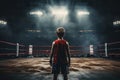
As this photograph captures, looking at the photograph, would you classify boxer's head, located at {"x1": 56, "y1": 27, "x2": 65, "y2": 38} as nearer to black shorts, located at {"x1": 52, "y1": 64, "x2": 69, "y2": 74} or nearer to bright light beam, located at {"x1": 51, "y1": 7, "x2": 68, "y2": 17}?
black shorts, located at {"x1": 52, "y1": 64, "x2": 69, "y2": 74}

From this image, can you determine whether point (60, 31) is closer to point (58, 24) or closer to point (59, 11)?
point (59, 11)

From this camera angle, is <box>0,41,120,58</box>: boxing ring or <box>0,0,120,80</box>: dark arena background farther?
<box>0,41,120,58</box>: boxing ring

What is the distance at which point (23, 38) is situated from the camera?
60.9 feet

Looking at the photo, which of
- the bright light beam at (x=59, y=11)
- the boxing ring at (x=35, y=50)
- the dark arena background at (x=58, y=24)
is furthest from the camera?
the bright light beam at (x=59, y=11)

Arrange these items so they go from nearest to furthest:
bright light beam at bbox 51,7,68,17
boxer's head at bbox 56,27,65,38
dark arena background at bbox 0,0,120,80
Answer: boxer's head at bbox 56,27,65,38 → dark arena background at bbox 0,0,120,80 → bright light beam at bbox 51,7,68,17

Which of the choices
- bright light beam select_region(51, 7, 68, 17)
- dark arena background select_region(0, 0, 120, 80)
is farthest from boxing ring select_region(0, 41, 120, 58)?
bright light beam select_region(51, 7, 68, 17)

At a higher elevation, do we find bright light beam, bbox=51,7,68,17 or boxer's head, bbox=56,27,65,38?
bright light beam, bbox=51,7,68,17

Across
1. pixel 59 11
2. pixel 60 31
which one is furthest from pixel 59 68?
pixel 59 11

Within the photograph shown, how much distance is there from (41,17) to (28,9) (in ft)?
7.03

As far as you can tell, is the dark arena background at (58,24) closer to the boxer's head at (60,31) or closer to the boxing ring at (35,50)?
the boxing ring at (35,50)

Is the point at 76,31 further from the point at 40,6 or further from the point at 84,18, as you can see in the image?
the point at 40,6

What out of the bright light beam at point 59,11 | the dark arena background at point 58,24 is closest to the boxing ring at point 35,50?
the dark arena background at point 58,24

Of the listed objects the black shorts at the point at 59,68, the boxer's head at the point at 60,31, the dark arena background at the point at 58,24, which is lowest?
the black shorts at the point at 59,68

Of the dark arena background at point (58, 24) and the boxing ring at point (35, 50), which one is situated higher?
the dark arena background at point (58, 24)
